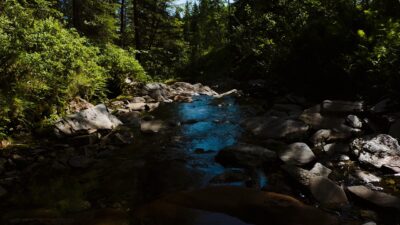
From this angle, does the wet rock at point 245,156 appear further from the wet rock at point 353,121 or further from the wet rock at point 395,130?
the wet rock at point 353,121

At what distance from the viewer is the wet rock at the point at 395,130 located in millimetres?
7703

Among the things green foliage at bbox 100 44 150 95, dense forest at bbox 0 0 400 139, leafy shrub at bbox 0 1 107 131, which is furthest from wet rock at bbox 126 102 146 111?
green foliage at bbox 100 44 150 95

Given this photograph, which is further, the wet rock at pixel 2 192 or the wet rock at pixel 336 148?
the wet rock at pixel 336 148

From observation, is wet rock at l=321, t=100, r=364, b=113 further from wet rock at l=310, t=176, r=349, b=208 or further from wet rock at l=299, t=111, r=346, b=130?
wet rock at l=310, t=176, r=349, b=208

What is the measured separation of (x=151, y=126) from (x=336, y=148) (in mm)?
5350

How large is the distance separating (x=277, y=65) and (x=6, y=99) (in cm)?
1195

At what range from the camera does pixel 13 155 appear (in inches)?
289

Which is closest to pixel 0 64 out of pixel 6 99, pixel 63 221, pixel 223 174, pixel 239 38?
pixel 6 99

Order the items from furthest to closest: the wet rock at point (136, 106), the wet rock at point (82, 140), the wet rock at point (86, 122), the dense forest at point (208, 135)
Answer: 1. the wet rock at point (136, 106)
2. the wet rock at point (86, 122)
3. the wet rock at point (82, 140)
4. the dense forest at point (208, 135)

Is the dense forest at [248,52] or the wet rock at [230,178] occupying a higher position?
the dense forest at [248,52]

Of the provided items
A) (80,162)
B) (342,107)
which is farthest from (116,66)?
(342,107)

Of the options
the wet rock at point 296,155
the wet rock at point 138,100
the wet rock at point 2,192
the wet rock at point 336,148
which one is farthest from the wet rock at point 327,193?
the wet rock at point 138,100

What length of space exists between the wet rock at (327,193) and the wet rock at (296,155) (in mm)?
1134

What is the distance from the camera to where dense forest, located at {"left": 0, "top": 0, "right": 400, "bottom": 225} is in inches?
207
